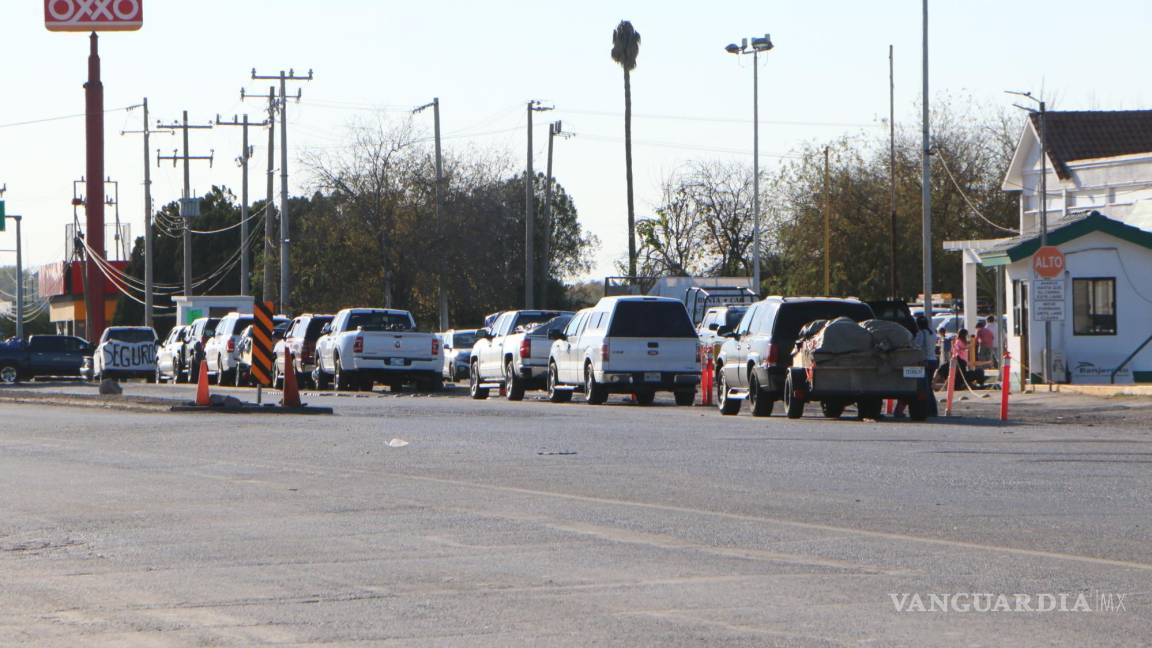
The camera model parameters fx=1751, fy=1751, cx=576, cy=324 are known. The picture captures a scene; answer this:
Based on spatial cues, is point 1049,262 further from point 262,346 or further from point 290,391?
point 262,346

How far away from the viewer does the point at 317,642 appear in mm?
7504

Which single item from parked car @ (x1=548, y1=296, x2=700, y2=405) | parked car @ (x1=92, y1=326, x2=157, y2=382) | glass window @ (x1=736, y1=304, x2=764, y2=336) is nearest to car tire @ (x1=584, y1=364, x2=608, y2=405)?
parked car @ (x1=548, y1=296, x2=700, y2=405)

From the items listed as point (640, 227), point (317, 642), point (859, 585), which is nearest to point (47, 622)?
point (317, 642)

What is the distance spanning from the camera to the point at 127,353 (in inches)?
2044

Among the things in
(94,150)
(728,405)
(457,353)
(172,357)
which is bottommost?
(728,405)

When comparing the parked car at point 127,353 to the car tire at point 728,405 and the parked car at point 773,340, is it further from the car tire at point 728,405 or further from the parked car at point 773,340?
the parked car at point 773,340

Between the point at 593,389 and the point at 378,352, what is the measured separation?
8.77m

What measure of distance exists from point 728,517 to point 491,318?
138ft

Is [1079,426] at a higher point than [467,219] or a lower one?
lower

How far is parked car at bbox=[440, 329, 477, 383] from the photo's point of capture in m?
51.4

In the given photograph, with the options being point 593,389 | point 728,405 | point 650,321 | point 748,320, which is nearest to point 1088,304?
point 650,321

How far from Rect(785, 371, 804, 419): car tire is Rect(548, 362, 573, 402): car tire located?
29.8 feet

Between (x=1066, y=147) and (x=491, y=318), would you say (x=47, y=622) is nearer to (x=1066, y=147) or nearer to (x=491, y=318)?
(x=491, y=318)

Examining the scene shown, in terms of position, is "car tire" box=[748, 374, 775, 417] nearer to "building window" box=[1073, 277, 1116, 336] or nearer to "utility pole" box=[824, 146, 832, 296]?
"building window" box=[1073, 277, 1116, 336]
